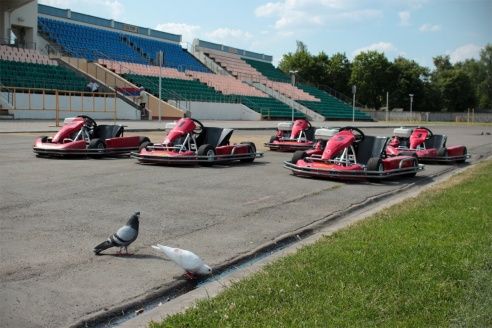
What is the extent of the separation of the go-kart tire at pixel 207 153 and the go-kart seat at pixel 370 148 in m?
3.11

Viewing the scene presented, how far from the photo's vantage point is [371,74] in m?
85.8

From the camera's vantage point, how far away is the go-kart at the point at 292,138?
17.1m

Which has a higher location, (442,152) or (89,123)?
(89,123)

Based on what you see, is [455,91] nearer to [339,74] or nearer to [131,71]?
[339,74]

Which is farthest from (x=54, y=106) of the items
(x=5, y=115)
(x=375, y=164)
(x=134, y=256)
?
(x=134, y=256)

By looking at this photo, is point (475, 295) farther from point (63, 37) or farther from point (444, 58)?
point (444, 58)

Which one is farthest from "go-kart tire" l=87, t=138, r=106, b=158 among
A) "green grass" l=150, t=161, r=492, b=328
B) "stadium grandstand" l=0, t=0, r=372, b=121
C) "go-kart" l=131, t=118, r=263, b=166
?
"stadium grandstand" l=0, t=0, r=372, b=121

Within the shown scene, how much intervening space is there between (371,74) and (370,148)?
76792 mm

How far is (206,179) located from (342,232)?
15.3ft

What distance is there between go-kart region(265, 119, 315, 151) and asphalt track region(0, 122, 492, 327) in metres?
4.23

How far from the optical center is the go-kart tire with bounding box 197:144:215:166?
12.6 m

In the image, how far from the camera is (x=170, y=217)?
7.11 meters

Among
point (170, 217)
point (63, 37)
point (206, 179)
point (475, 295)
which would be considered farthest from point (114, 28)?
point (475, 295)

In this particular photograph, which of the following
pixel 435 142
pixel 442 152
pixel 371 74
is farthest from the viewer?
pixel 371 74
